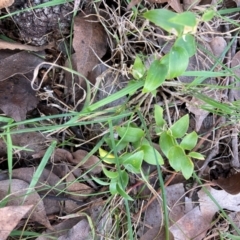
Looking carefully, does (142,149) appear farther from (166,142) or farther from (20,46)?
(20,46)

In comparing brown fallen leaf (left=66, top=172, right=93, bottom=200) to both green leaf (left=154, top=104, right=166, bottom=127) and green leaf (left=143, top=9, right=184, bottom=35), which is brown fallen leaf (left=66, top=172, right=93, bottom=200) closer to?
green leaf (left=154, top=104, right=166, bottom=127)

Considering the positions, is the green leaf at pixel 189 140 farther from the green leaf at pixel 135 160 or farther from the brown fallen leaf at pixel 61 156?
the brown fallen leaf at pixel 61 156

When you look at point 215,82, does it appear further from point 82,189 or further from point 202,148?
point 82,189

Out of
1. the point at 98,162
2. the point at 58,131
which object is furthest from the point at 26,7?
the point at 98,162

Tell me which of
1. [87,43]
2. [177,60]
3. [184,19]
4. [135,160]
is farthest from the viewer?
[87,43]

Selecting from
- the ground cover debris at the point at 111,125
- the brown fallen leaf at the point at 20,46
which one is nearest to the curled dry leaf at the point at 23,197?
the ground cover debris at the point at 111,125

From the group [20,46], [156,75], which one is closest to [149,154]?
[156,75]
